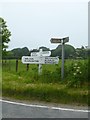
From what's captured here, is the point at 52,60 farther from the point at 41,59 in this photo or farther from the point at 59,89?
the point at 59,89

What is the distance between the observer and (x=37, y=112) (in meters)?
7.33

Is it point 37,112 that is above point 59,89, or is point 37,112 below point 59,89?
below

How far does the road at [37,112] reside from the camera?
6961mm

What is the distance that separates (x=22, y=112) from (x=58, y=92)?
1935 mm

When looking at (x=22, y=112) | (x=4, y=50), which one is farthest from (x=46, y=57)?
(x=4, y=50)

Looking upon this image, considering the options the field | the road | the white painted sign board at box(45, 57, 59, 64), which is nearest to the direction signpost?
the white painted sign board at box(45, 57, 59, 64)

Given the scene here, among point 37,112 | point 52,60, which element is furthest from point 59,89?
point 52,60

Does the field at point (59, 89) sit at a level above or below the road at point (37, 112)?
above

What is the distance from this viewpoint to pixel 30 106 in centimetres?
794

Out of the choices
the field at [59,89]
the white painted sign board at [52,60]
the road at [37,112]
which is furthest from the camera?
the white painted sign board at [52,60]

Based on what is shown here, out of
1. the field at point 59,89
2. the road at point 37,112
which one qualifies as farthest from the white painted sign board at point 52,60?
the road at point 37,112

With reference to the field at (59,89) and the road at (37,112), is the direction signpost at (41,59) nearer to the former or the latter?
the field at (59,89)

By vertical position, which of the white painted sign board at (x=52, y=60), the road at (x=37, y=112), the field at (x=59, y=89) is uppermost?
the white painted sign board at (x=52, y=60)

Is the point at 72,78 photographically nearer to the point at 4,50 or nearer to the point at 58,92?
the point at 58,92
